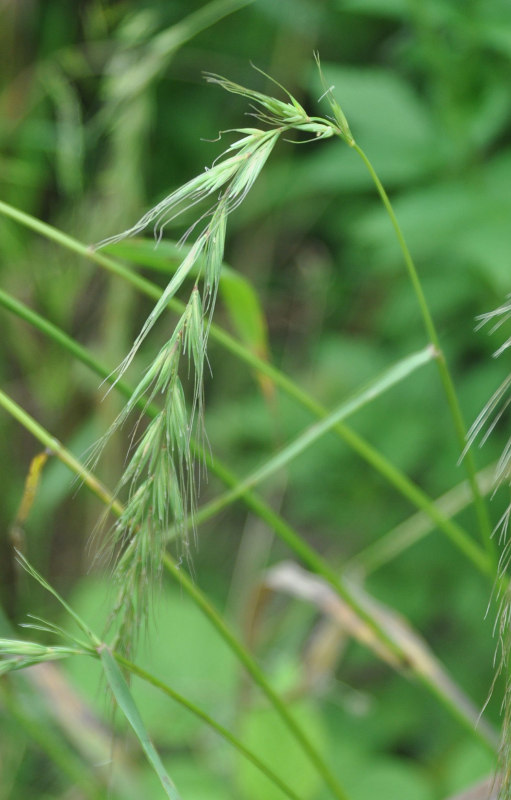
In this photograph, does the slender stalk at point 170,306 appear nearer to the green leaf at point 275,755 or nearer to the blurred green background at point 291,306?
the blurred green background at point 291,306

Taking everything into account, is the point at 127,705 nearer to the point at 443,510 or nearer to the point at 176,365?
the point at 176,365

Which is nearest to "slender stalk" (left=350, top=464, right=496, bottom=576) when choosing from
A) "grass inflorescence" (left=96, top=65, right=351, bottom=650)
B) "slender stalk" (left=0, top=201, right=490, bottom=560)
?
"slender stalk" (left=0, top=201, right=490, bottom=560)

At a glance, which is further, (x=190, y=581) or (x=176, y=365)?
(x=190, y=581)

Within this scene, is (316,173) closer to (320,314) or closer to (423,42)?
(423,42)

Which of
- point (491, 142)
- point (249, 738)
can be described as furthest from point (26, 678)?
point (491, 142)

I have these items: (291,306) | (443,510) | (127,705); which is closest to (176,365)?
(127,705)
